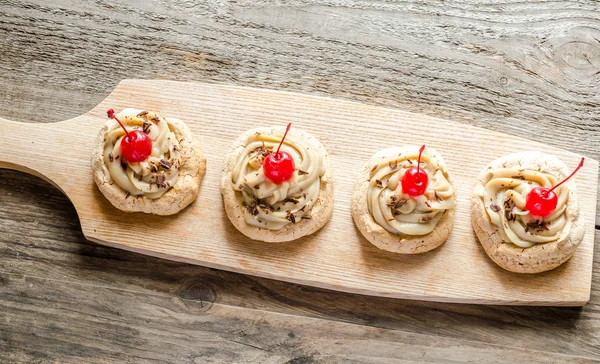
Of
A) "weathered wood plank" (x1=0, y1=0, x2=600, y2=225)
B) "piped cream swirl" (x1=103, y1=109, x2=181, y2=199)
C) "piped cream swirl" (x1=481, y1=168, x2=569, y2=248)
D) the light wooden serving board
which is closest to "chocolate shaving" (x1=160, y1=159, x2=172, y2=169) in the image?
"piped cream swirl" (x1=103, y1=109, x2=181, y2=199)

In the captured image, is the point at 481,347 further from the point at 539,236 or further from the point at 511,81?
the point at 511,81

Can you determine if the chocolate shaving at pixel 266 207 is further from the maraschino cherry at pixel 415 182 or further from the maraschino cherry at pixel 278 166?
the maraschino cherry at pixel 415 182

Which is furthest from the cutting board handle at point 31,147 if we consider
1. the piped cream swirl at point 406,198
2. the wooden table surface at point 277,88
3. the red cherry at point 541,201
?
the red cherry at point 541,201

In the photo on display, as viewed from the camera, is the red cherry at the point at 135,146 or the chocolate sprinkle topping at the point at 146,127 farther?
the chocolate sprinkle topping at the point at 146,127

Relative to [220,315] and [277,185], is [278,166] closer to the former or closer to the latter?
[277,185]

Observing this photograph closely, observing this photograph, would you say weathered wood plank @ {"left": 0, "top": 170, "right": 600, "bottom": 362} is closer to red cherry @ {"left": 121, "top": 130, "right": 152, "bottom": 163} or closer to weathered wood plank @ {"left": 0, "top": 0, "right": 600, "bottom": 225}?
red cherry @ {"left": 121, "top": 130, "right": 152, "bottom": 163}

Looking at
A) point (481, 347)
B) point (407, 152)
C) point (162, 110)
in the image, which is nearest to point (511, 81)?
point (407, 152)
